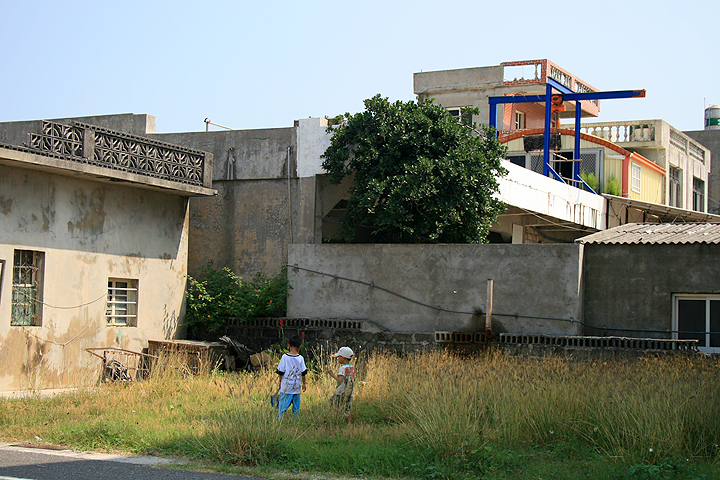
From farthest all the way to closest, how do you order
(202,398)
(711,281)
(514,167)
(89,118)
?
(89,118) → (514,167) → (711,281) → (202,398)

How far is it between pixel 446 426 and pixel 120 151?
401 inches

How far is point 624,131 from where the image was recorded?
31.1 meters

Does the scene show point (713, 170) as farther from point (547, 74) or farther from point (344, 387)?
point (344, 387)

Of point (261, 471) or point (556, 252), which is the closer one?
point (261, 471)

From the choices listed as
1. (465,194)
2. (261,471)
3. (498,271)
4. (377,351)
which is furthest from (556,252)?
(261,471)

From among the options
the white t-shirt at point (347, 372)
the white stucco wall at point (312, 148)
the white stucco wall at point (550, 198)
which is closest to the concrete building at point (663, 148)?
the white stucco wall at point (550, 198)

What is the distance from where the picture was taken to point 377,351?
51.4 feet

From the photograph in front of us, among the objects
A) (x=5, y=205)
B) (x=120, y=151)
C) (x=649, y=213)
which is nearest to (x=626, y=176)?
(x=649, y=213)

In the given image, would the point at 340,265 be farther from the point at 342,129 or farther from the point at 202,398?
the point at 202,398

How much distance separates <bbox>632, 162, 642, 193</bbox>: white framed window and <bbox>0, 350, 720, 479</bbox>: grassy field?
54.0 ft

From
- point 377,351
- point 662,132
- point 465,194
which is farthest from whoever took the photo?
point 662,132

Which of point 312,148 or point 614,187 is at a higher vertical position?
point 614,187

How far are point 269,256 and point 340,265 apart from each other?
7.33 ft

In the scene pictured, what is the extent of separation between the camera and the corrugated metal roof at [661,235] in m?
14.9
